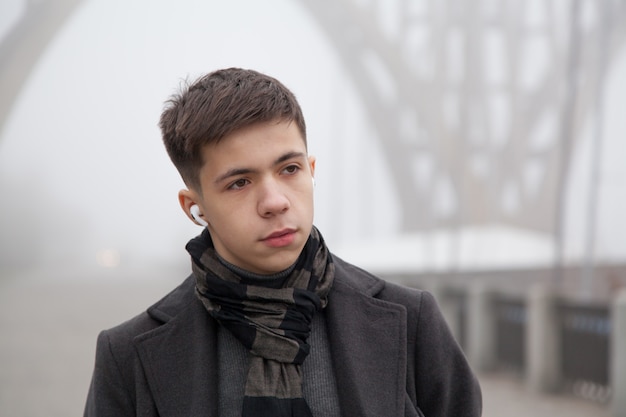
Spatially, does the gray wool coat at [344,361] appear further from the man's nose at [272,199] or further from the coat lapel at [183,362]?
the man's nose at [272,199]

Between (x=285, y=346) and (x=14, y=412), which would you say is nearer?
(x=285, y=346)

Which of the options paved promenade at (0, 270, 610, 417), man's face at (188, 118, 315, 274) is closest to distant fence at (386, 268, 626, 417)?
paved promenade at (0, 270, 610, 417)

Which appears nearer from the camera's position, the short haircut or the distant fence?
the short haircut

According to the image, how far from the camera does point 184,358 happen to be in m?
2.09

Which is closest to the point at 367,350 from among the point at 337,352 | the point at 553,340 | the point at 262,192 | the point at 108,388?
the point at 337,352

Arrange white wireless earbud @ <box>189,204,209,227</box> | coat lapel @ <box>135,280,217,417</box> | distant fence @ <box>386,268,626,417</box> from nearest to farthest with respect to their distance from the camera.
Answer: coat lapel @ <box>135,280,217,417</box>
white wireless earbud @ <box>189,204,209,227</box>
distant fence @ <box>386,268,626,417</box>

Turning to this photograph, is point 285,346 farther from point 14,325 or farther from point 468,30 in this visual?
point 468,30

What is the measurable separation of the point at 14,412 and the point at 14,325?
0.67 meters

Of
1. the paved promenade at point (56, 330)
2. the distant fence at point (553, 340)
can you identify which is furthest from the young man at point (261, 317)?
the distant fence at point (553, 340)

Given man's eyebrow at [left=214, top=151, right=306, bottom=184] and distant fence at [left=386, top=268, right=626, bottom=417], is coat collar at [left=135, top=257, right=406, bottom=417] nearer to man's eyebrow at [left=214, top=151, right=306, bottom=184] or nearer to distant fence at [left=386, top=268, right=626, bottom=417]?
man's eyebrow at [left=214, top=151, right=306, bottom=184]

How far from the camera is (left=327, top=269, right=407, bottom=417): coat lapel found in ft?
6.57

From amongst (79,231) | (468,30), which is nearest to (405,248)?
(468,30)

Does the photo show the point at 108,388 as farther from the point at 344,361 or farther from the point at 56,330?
the point at 56,330

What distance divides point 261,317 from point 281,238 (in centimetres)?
19
